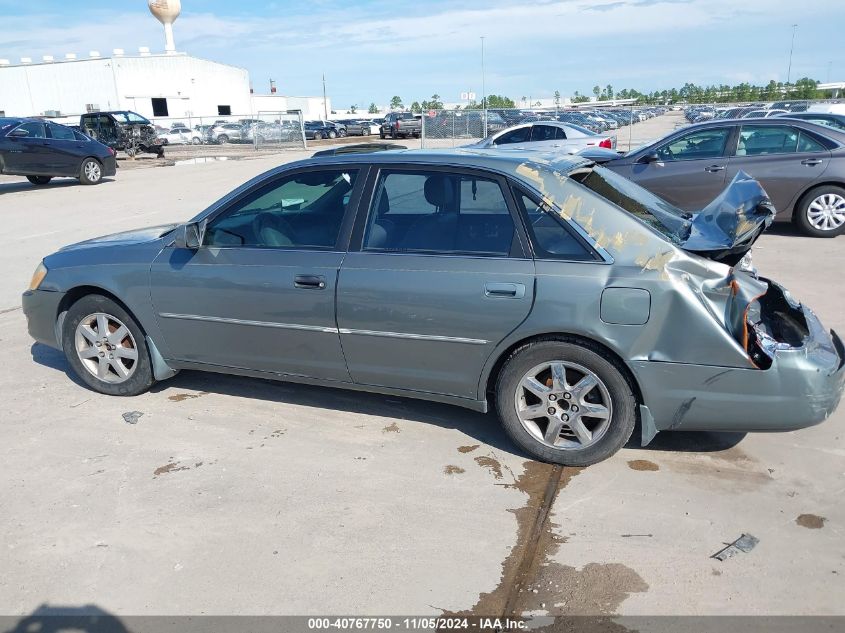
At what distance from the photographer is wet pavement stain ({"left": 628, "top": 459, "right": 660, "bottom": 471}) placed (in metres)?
3.70

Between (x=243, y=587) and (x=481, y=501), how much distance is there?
1.19 m

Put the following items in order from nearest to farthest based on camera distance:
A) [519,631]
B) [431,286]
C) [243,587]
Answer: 1. [519,631]
2. [243,587]
3. [431,286]

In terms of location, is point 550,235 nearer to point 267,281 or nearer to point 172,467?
point 267,281

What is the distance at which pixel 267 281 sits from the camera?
160 inches

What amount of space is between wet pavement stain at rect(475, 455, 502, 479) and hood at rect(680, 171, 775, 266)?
1489 mm

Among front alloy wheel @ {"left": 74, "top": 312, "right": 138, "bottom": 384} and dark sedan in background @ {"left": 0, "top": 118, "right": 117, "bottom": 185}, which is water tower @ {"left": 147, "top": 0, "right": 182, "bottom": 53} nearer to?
dark sedan in background @ {"left": 0, "top": 118, "right": 117, "bottom": 185}

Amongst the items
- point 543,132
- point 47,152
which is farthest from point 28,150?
point 543,132

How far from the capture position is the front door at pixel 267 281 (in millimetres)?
4004

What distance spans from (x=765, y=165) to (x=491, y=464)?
24.3 feet

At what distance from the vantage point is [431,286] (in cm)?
370

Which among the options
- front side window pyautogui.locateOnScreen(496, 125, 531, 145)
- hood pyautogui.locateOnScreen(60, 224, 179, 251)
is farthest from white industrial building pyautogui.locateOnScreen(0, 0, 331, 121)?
hood pyautogui.locateOnScreen(60, 224, 179, 251)

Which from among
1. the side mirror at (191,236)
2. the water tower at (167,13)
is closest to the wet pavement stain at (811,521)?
the side mirror at (191,236)

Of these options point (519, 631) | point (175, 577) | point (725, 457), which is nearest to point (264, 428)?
point (175, 577)

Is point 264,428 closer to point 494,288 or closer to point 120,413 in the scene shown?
point 120,413
